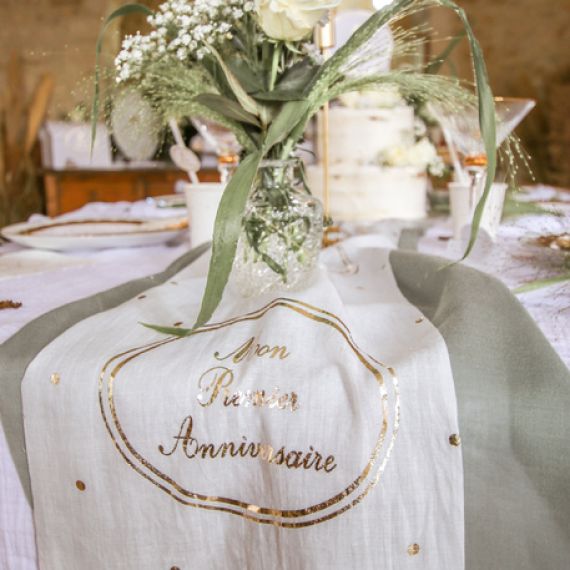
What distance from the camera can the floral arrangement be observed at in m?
0.59

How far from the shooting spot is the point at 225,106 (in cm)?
63

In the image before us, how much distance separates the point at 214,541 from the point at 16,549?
0.19m

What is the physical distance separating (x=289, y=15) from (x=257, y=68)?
0.35 ft

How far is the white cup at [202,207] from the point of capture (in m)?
0.99

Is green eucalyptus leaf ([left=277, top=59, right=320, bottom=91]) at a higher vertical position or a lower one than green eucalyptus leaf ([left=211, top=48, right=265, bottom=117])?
higher

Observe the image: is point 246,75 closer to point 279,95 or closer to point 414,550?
point 279,95

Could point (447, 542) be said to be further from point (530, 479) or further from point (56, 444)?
point (56, 444)

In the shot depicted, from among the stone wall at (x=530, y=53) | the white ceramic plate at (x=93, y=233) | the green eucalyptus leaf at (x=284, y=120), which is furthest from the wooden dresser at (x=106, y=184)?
the green eucalyptus leaf at (x=284, y=120)

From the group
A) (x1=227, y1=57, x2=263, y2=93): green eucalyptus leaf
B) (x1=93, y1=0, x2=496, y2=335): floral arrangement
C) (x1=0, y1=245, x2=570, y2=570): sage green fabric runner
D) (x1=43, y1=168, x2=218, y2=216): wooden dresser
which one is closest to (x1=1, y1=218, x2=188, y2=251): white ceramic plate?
(x1=93, y1=0, x2=496, y2=335): floral arrangement

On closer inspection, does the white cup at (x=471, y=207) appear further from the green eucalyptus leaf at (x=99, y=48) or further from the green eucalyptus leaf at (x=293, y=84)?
the green eucalyptus leaf at (x=99, y=48)

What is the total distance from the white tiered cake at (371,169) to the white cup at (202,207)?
0.50m

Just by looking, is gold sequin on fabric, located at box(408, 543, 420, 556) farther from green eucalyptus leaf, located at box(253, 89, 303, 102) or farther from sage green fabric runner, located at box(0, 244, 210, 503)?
green eucalyptus leaf, located at box(253, 89, 303, 102)

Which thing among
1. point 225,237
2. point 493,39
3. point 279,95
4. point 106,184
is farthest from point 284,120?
point 493,39

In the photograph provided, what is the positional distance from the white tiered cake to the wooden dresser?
6.65 ft
